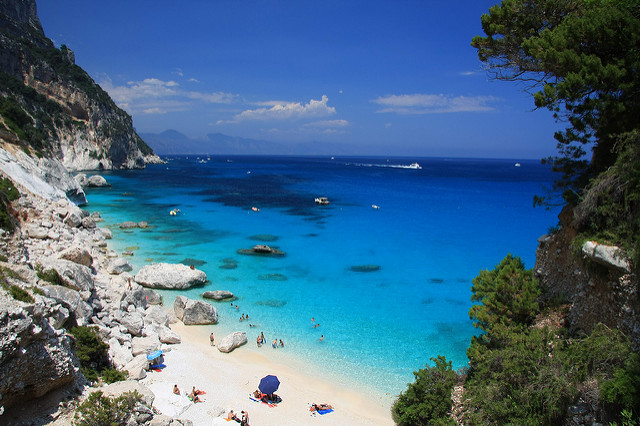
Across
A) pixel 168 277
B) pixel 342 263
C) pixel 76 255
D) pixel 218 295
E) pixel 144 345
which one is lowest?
pixel 342 263

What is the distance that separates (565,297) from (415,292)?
16358 millimetres

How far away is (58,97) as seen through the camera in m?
89.8

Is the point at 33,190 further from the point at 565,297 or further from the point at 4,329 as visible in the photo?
the point at 565,297

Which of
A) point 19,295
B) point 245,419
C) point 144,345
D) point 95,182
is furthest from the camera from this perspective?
point 95,182

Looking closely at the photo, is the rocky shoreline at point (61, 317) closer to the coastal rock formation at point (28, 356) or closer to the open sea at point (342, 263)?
the coastal rock formation at point (28, 356)

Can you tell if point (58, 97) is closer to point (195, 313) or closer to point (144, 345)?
point (195, 313)

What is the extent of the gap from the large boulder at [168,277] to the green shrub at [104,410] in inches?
583

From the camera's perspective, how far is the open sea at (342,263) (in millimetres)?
19875

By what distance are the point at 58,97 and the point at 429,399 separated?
108 metres

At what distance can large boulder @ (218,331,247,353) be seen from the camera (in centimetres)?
1858

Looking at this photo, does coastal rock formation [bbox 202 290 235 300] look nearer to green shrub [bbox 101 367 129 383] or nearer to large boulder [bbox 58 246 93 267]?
large boulder [bbox 58 246 93 267]

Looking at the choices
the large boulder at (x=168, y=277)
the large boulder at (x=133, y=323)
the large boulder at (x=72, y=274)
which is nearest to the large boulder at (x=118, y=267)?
the large boulder at (x=168, y=277)

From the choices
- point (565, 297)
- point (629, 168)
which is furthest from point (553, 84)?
point (565, 297)

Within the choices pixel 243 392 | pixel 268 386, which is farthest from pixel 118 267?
pixel 268 386
